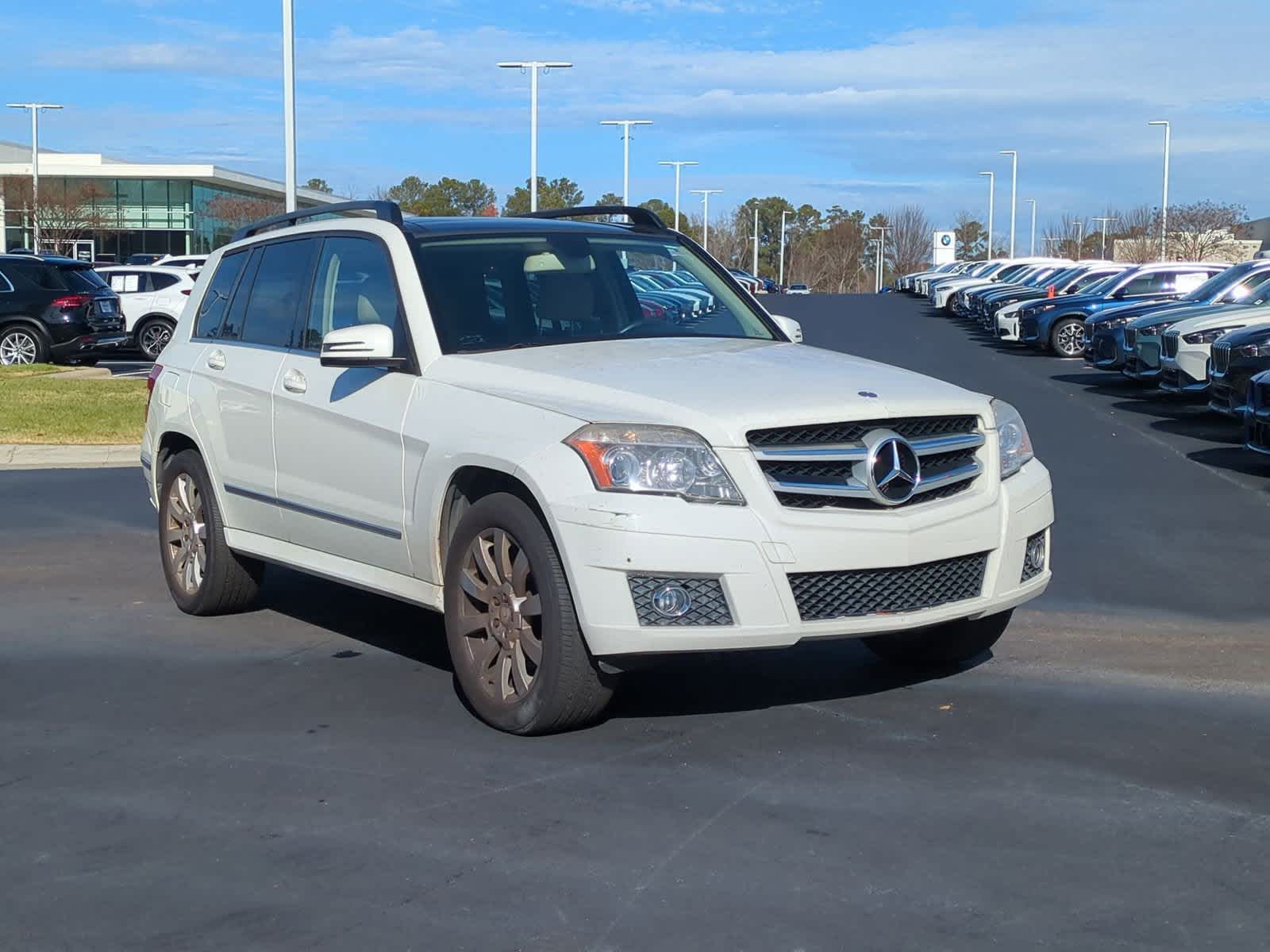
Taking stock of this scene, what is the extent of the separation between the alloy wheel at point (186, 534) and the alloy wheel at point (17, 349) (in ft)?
57.0

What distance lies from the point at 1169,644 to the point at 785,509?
2.73m

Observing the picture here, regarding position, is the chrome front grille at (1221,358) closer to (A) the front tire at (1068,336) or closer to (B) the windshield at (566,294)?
(B) the windshield at (566,294)

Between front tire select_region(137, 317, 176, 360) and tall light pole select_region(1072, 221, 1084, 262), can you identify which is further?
tall light pole select_region(1072, 221, 1084, 262)

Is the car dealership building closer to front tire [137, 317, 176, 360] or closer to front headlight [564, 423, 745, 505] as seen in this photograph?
front tire [137, 317, 176, 360]

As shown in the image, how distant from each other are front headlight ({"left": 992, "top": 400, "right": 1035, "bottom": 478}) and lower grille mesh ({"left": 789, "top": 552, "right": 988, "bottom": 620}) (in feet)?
1.44

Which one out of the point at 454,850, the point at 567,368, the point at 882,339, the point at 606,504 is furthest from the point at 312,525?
the point at 882,339

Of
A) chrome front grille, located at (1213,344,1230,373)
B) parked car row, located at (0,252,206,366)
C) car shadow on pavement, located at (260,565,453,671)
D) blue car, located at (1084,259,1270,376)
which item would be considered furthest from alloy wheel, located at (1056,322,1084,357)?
car shadow on pavement, located at (260,565,453,671)

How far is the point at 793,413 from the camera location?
5.38 m

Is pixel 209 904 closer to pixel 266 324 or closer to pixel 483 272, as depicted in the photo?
→ pixel 483 272

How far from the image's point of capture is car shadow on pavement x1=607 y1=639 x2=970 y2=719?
6.12 m

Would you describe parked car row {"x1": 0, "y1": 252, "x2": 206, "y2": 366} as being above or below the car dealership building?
below

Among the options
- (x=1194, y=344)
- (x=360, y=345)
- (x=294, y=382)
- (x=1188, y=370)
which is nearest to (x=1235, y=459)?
(x=1188, y=370)

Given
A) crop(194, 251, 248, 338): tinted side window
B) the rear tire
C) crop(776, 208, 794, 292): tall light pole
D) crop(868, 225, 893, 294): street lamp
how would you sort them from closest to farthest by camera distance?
the rear tire < crop(194, 251, 248, 338): tinted side window < crop(868, 225, 893, 294): street lamp < crop(776, 208, 794, 292): tall light pole

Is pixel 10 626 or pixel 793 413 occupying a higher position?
pixel 793 413
